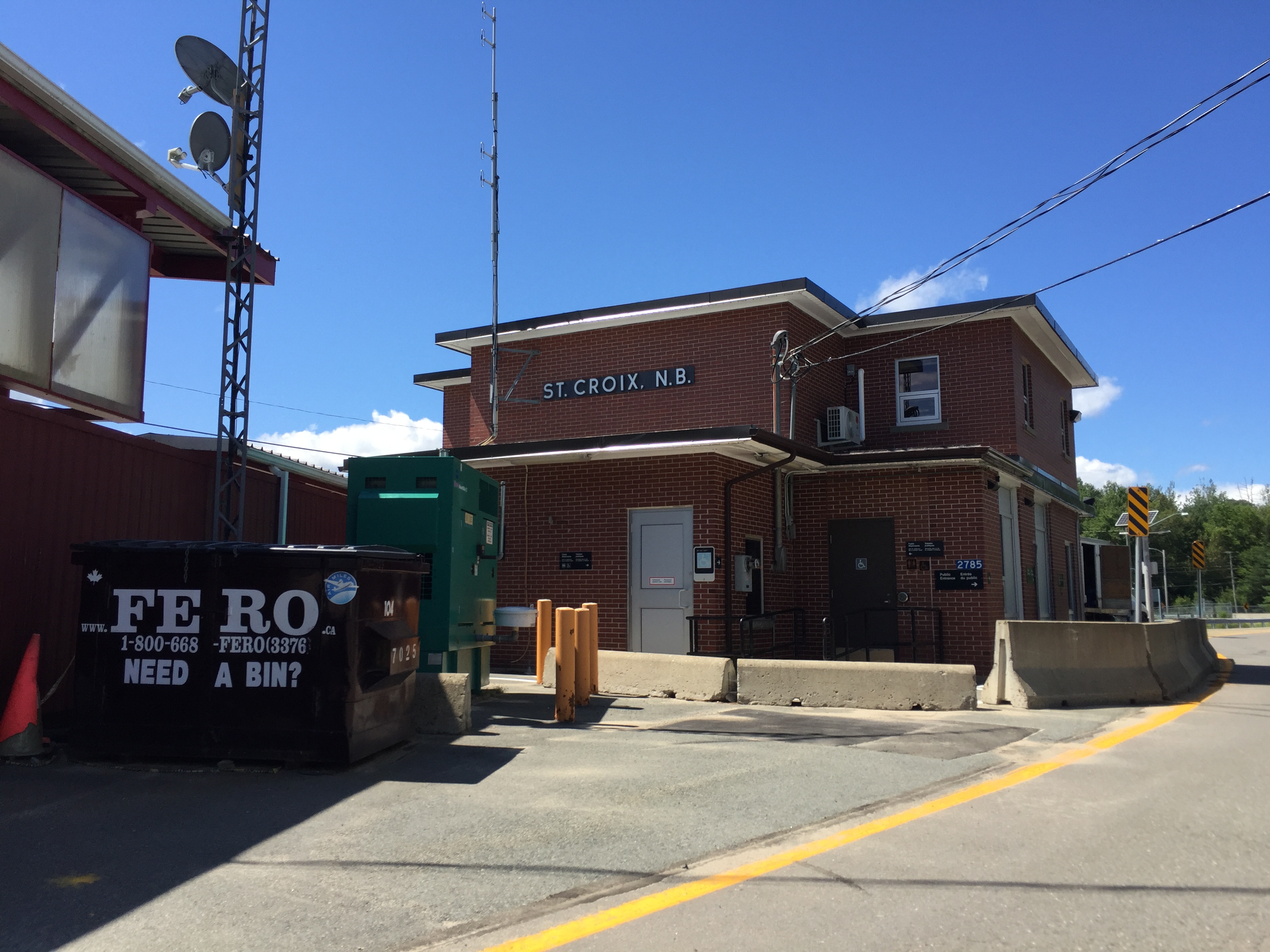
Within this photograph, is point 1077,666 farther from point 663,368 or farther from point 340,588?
point 663,368

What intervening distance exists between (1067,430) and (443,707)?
20106 mm

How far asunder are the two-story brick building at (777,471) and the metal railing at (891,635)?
0.05 meters

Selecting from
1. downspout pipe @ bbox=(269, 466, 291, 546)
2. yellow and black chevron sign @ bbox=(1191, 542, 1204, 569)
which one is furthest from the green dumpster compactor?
yellow and black chevron sign @ bbox=(1191, 542, 1204, 569)

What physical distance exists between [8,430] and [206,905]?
16.9 ft

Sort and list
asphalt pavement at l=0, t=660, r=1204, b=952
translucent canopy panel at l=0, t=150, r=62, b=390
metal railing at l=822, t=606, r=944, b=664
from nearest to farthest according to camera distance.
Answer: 1. asphalt pavement at l=0, t=660, r=1204, b=952
2. translucent canopy panel at l=0, t=150, r=62, b=390
3. metal railing at l=822, t=606, r=944, b=664

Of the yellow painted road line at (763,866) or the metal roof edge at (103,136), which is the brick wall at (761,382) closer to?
the metal roof edge at (103,136)

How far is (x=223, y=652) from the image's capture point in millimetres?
6930

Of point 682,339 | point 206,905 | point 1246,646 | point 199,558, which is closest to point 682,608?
point 682,339

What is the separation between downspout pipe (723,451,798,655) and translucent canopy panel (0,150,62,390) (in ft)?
30.1

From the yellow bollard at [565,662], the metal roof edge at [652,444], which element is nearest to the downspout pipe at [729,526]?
the metal roof edge at [652,444]

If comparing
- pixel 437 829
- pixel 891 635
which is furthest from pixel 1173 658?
pixel 437 829

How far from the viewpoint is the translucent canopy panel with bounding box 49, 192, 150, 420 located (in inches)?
369

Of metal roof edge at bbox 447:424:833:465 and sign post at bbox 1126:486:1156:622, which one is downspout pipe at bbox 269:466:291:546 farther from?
sign post at bbox 1126:486:1156:622

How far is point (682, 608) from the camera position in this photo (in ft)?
49.5
